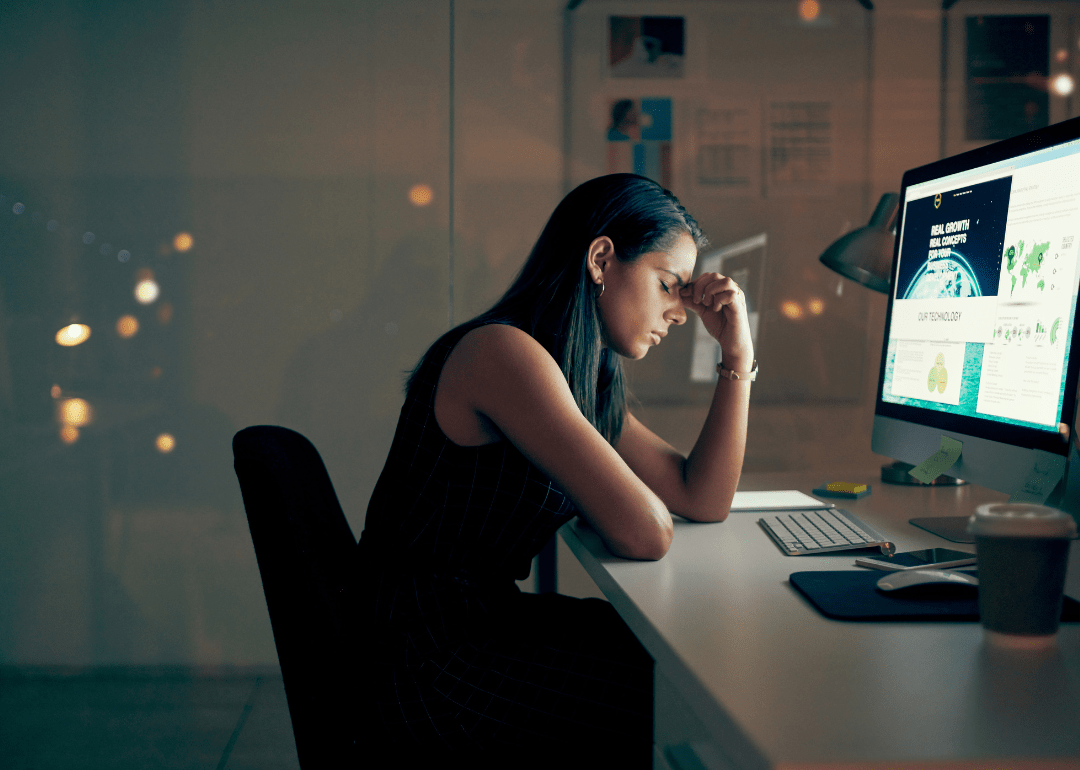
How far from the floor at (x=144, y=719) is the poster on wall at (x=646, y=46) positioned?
202 centimetres

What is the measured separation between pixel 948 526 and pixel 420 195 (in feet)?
5.47

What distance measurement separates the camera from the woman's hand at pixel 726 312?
130 cm

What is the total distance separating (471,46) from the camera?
2.29m

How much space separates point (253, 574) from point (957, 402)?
1971mm

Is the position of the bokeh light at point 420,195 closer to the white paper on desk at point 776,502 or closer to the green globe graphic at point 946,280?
the white paper on desk at point 776,502

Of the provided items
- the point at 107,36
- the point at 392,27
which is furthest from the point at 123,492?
the point at 392,27

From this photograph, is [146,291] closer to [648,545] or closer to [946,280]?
[648,545]

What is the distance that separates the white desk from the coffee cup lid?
10cm

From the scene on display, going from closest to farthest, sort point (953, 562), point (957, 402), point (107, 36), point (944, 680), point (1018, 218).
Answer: point (944, 680), point (953, 562), point (1018, 218), point (957, 402), point (107, 36)

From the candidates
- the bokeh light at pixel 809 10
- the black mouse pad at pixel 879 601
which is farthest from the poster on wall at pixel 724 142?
the black mouse pad at pixel 879 601

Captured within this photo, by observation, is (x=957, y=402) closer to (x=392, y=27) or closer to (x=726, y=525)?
(x=726, y=525)

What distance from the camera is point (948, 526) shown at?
1.15 metres

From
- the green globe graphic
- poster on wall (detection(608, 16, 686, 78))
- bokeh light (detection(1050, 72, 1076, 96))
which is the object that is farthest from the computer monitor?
bokeh light (detection(1050, 72, 1076, 96))

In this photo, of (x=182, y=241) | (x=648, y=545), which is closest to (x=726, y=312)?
(x=648, y=545)
